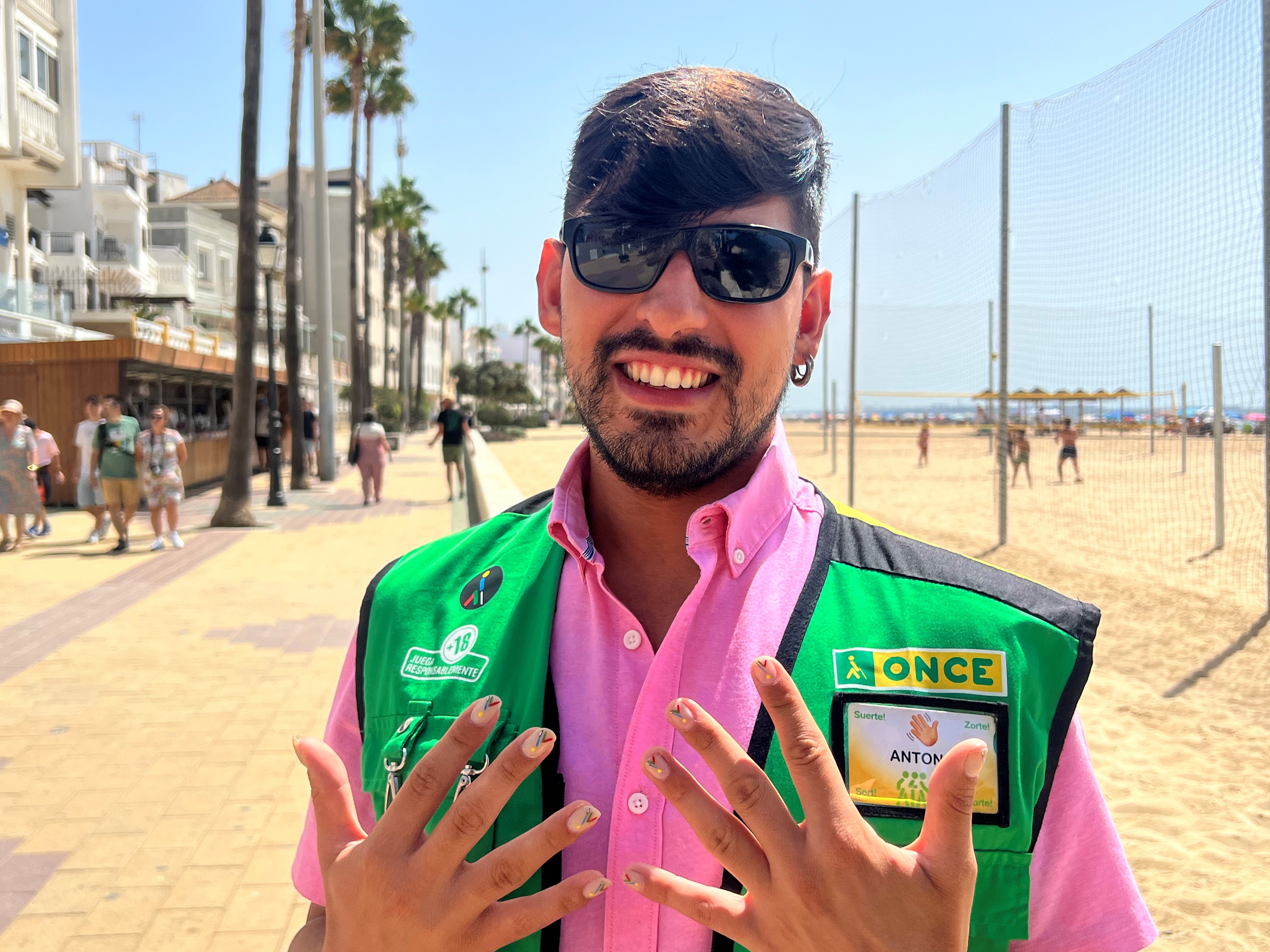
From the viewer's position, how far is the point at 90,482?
13.1m

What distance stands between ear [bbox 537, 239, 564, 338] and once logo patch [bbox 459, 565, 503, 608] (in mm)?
476

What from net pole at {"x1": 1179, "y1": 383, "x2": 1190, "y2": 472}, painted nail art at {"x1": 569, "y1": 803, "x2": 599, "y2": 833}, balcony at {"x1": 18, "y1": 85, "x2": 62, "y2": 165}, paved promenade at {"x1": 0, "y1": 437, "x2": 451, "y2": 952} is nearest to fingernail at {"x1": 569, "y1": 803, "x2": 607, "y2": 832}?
painted nail art at {"x1": 569, "y1": 803, "x2": 599, "y2": 833}

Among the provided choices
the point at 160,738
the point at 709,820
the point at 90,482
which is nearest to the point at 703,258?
the point at 709,820

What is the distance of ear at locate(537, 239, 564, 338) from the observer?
6.14 feet

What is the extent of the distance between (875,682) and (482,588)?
0.66 meters

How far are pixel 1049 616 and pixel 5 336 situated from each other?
23595 millimetres

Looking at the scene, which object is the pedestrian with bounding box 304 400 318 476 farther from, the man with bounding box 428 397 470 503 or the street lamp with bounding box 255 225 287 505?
the man with bounding box 428 397 470 503

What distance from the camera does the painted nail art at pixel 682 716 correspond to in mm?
1149

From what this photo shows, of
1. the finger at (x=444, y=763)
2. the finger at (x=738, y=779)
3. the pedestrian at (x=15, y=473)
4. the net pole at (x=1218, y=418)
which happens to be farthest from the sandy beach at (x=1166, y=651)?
the pedestrian at (x=15, y=473)

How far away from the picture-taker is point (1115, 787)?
5230 mm

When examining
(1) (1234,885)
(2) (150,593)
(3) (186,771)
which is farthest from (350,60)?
(1) (1234,885)

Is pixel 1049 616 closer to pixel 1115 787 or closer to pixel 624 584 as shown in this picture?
pixel 624 584

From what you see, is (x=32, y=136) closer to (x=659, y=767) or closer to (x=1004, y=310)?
(x=1004, y=310)

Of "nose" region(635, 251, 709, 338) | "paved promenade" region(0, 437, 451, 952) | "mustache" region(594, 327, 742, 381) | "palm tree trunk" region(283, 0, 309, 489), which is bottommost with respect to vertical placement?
"paved promenade" region(0, 437, 451, 952)
